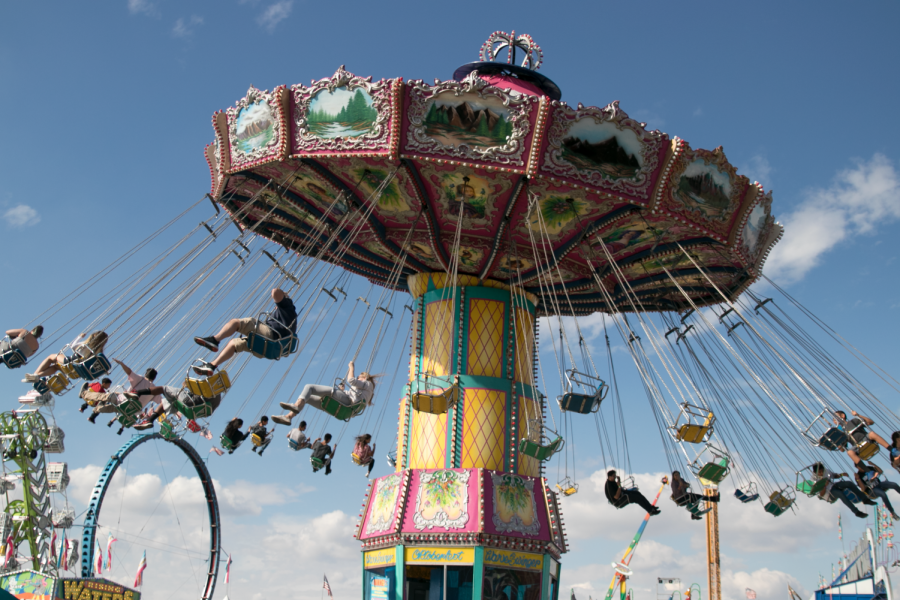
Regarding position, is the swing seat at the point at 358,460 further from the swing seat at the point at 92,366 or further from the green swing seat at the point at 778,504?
the green swing seat at the point at 778,504

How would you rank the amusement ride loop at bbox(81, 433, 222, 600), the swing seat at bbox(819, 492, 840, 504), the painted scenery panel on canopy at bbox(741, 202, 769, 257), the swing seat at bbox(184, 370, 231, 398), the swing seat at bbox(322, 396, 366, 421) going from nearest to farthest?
the swing seat at bbox(184, 370, 231, 398) → the swing seat at bbox(322, 396, 366, 421) → the swing seat at bbox(819, 492, 840, 504) → the painted scenery panel on canopy at bbox(741, 202, 769, 257) → the amusement ride loop at bbox(81, 433, 222, 600)

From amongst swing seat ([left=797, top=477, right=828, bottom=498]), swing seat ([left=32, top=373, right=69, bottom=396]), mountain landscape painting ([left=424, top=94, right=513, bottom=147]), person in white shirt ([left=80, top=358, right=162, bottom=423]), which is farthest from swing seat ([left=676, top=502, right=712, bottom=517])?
swing seat ([left=32, top=373, right=69, bottom=396])

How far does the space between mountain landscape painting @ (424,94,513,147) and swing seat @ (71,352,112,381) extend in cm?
593

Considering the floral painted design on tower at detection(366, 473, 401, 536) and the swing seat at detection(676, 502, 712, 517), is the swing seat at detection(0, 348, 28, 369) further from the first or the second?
the swing seat at detection(676, 502, 712, 517)

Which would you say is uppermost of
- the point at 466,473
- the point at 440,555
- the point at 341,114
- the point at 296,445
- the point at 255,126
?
the point at 255,126

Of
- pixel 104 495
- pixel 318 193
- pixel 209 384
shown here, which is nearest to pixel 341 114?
pixel 318 193

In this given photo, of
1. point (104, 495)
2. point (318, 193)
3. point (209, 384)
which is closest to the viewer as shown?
point (209, 384)

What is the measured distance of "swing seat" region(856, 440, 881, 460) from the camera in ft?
40.3

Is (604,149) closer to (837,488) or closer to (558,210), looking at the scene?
(558,210)

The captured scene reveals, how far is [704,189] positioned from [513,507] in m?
6.62

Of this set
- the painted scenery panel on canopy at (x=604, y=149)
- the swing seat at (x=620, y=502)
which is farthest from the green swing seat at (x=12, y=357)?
the swing seat at (x=620, y=502)

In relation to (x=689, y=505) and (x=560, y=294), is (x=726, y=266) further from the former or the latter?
(x=689, y=505)

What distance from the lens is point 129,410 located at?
469 inches

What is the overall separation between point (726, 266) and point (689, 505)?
4.99 metres
